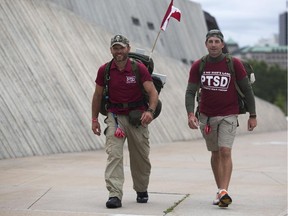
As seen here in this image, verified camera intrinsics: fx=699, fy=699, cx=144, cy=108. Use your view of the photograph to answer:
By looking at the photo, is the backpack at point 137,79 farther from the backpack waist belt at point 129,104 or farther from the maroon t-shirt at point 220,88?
the maroon t-shirt at point 220,88

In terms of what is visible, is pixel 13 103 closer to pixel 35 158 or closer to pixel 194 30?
pixel 35 158

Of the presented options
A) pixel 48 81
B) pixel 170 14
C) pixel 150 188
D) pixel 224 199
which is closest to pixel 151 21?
pixel 48 81

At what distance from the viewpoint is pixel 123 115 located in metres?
7.71

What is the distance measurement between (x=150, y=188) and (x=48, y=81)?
25.3ft

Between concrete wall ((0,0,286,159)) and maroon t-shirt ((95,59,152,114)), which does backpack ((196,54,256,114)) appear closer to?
maroon t-shirt ((95,59,152,114))

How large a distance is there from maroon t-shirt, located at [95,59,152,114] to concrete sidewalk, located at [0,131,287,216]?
1163 mm

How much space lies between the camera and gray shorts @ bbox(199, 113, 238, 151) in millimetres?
7730

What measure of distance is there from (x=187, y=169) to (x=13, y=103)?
14.1 feet

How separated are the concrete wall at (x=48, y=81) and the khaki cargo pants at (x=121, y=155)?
5.59 m

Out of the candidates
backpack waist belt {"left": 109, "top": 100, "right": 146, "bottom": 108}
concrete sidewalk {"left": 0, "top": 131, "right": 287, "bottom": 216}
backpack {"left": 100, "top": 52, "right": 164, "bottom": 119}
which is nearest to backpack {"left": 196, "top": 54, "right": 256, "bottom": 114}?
backpack {"left": 100, "top": 52, "right": 164, "bottom": 119}

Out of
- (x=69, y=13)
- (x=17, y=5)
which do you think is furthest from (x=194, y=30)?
(x=17, y=5)

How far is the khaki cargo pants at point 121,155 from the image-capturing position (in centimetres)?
747

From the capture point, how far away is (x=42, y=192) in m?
8.54

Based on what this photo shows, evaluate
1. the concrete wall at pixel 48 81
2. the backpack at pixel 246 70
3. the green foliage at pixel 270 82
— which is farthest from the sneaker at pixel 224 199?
the green foliage at pixel 270 82
